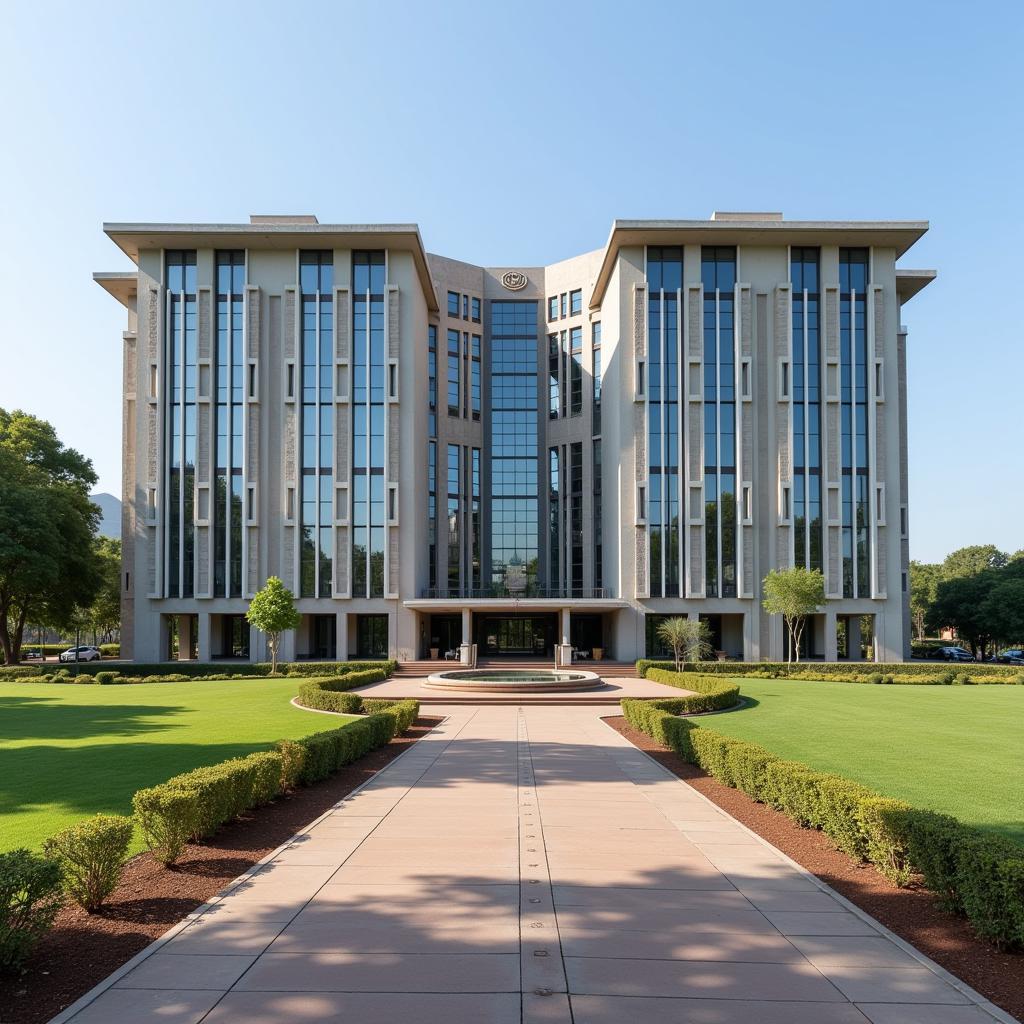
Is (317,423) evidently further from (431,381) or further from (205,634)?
(205,634)

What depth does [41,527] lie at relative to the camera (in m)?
40.8

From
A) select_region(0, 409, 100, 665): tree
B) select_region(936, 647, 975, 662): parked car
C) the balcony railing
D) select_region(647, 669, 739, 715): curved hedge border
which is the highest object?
select_region(0, 409, 100, 665): tree

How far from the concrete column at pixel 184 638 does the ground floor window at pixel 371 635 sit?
1118cm

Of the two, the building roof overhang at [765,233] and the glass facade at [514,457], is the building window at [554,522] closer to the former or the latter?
the glass facade at [514,457]

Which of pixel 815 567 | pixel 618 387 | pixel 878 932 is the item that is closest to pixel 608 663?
pixel 815 567

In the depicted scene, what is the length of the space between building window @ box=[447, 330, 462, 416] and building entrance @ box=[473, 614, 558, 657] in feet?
52.6

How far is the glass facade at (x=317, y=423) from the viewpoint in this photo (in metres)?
44.3

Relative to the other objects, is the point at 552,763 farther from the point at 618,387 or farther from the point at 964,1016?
the point at 618,387

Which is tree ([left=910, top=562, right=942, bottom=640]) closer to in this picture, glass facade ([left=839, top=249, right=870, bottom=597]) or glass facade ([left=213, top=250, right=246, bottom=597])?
glass facade ([left=839, top=249, right=870, bottom=597])

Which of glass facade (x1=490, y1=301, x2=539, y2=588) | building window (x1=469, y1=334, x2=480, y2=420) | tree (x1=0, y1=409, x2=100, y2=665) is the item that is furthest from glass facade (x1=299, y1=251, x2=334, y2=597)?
glass facade (x1=490, y1=301, x2=539, y2=588)

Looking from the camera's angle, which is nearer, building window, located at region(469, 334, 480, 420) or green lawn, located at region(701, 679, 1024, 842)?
green lawn, located at region(701, 679, 1024, 842)

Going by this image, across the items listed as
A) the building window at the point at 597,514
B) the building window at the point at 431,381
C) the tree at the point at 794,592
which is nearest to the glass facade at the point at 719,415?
→ the tree at the point at 794,592

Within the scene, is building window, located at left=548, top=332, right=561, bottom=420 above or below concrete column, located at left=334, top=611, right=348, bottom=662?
above

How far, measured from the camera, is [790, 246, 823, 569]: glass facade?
145 ft
